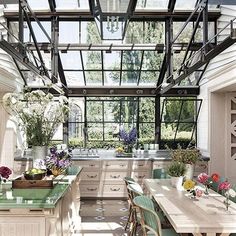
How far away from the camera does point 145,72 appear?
8.30 meters

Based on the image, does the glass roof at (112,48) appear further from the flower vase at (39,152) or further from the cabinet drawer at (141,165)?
the flower vase at (39,152)

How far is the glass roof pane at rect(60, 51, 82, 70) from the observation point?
7.91m

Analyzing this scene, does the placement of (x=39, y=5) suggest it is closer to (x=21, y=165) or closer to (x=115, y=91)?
(x=115, y=91)

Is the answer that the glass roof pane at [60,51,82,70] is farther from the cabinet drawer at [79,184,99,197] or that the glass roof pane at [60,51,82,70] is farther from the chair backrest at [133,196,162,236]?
the chair backrest at [133,196,162,236]

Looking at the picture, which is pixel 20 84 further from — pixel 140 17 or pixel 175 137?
pixel 175 137

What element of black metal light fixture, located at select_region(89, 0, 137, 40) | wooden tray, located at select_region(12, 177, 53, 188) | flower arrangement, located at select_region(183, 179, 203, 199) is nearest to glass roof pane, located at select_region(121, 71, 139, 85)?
black metal light fixture, located at select_region(89, 0, 137, 40)

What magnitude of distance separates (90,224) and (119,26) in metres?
3.20

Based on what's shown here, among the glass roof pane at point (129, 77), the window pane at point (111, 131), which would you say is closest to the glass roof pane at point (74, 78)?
the glass roof pane at point (129, 77)

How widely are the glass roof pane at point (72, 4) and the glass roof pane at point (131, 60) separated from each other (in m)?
1.42

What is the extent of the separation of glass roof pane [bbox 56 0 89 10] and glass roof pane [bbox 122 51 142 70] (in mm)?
1420

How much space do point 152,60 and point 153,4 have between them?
1370 mm

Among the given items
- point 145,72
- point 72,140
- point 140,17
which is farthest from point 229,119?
point 72,140

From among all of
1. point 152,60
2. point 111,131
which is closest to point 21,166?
point 111,131

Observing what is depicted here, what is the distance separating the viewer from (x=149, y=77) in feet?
27.7
